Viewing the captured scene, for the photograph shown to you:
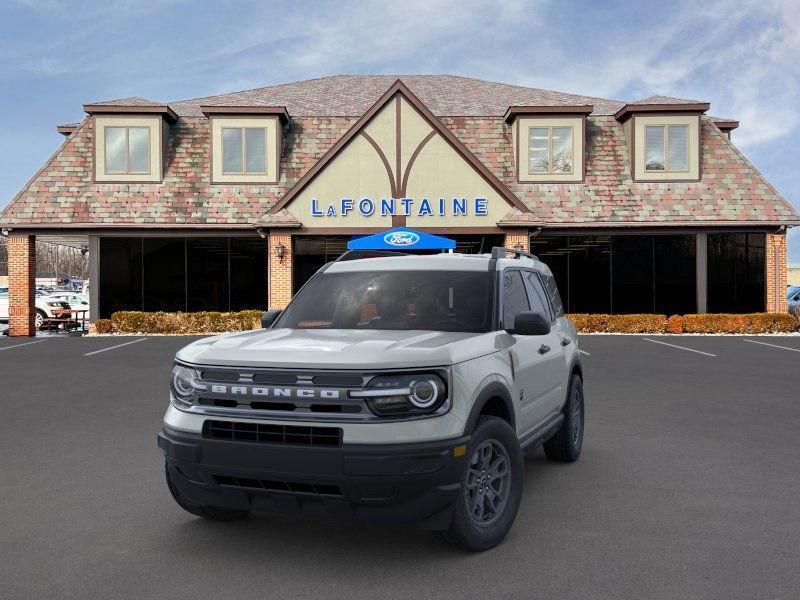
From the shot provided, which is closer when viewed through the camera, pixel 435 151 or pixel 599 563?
pixel 599 563

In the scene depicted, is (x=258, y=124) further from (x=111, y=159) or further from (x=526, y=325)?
(x=526, y=325)

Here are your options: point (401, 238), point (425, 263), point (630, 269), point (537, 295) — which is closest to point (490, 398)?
point (425, 263)

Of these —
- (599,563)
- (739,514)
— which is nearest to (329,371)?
(599,563)

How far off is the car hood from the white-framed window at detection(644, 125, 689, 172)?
2200 centimetres

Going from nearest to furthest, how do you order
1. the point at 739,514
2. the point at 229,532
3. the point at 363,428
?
the point at 363,428 → the point at 229,532 → the point at 739,514

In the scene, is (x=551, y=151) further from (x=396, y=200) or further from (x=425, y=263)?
(x=425, y=263)

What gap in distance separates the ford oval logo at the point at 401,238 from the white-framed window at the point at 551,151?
803cm

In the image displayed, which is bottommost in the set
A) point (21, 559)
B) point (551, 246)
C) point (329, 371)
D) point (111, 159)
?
point (21, 559)

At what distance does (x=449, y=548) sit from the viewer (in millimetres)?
4508

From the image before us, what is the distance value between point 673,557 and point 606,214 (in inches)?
816

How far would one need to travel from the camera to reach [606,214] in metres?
24.0

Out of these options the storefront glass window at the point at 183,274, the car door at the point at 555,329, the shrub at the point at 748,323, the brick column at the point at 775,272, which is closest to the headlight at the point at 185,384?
the car door at the point at 555,329

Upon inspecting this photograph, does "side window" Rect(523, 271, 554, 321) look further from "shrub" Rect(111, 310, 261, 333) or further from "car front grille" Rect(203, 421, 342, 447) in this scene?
"shrub" Rect(111, 310, 261, 333)

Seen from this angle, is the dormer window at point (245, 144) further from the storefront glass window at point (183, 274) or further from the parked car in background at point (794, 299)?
the parked car in background at point (794, 299)
